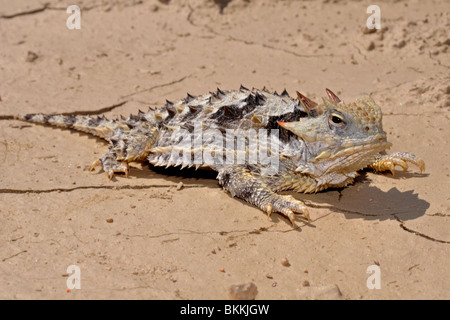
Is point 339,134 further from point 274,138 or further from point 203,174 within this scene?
point 203,174

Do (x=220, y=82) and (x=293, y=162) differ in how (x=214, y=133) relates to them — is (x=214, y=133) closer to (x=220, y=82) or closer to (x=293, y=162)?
(x=293, y=162)

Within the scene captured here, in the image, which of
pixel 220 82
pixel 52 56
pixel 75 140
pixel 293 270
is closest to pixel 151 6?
pixel 52 56

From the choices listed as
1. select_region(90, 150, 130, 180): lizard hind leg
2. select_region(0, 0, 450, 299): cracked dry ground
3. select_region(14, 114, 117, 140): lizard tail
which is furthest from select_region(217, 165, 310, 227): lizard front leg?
select_region(14, 114, 117, 140): lizard tail

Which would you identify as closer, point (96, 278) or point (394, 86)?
point (96, 278)

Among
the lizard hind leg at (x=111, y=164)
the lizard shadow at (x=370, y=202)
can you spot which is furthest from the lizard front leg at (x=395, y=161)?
the lizard hind leg at (x=111, y=164)

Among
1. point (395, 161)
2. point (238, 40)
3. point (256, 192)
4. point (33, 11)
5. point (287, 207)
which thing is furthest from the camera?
point (33, 11)

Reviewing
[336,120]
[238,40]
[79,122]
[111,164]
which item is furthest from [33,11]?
[336,120]
